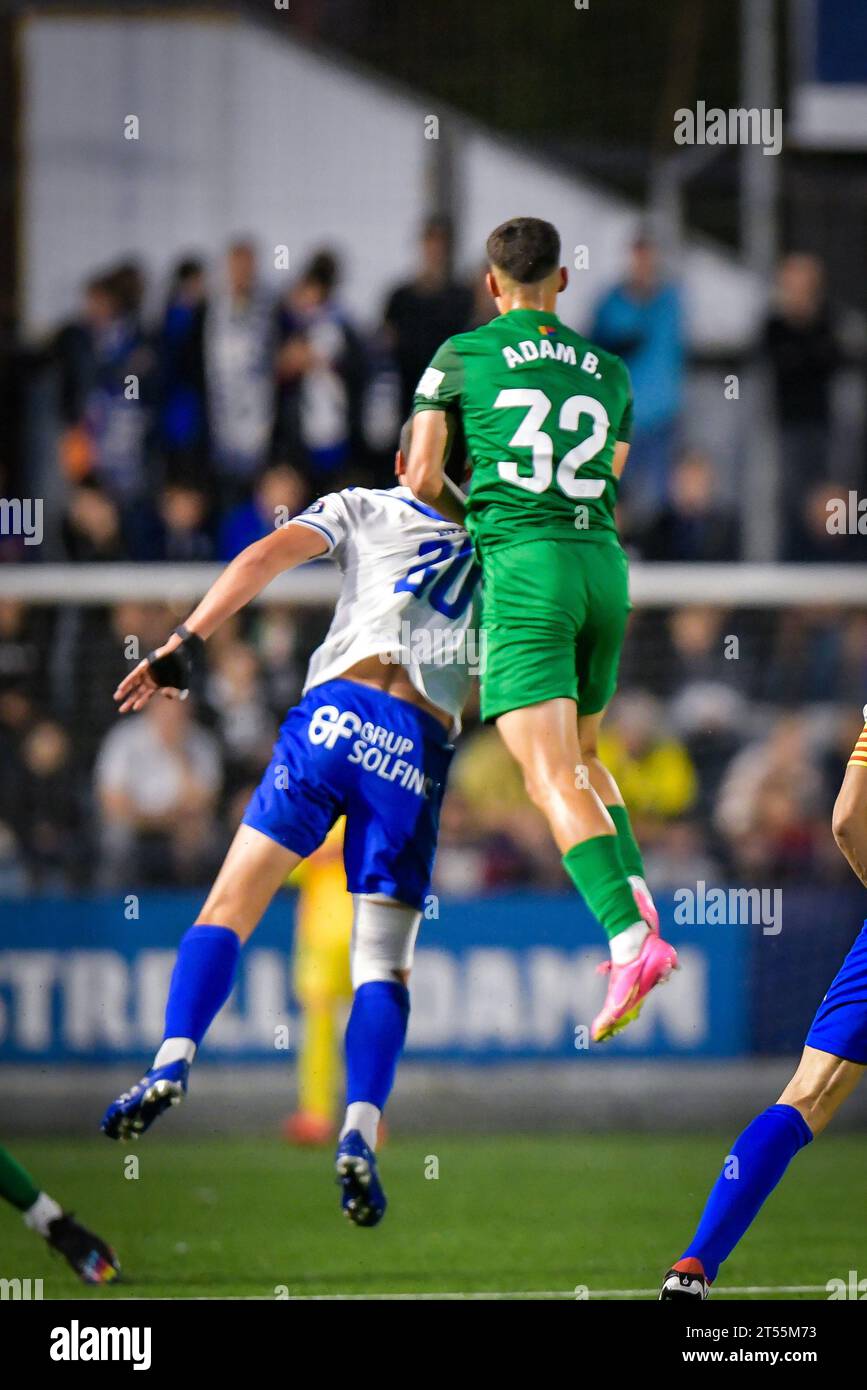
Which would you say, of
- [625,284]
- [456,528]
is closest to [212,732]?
[625,284]

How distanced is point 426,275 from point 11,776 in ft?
12.3

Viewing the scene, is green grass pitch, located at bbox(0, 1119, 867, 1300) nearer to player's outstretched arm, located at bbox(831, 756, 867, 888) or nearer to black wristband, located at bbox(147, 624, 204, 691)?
player's outstretched arm, located at bbox(831, 756, 867, 888)

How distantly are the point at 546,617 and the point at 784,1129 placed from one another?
65.5 inches

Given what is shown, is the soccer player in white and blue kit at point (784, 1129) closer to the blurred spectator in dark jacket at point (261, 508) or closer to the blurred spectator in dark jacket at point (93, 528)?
the blurred spectator in dark jacket at point (261, 508)

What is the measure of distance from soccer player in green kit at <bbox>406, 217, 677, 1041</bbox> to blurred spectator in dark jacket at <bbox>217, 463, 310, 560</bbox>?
5.45m

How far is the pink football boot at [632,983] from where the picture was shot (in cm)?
626

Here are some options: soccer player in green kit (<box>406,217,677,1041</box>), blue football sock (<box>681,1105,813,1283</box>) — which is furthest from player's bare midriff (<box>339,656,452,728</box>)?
blue football sock (<box>681,1105,813,1283</box>)

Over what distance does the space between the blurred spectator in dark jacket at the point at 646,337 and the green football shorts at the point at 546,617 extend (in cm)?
630

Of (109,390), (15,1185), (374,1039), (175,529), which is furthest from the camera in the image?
(109,390)

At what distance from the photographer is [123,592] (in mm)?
12586

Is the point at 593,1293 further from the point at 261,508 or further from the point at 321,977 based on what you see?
the point at 261,508

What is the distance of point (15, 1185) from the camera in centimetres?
737

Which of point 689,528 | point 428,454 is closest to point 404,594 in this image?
point 428,454

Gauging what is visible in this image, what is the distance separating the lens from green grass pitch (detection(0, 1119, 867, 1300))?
25.1 ft
